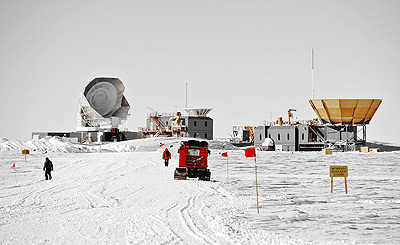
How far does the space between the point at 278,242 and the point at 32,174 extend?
2085 centimetres

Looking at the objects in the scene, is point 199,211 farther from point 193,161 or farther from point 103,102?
point 103,102

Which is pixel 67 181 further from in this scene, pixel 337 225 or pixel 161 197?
pixel 337 225

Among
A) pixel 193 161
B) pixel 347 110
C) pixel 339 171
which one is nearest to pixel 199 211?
pixel 339 171

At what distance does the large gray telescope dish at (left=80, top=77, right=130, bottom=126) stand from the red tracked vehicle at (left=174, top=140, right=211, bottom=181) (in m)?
57.1

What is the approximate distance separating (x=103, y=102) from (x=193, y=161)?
58.9 metres

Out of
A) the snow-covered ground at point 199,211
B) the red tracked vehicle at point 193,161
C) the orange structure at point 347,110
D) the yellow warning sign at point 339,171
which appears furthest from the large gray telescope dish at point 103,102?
the yellow warning sign at point 339,171

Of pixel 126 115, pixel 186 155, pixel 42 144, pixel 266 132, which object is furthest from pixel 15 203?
pixel 126 115

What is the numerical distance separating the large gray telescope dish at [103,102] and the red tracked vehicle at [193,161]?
57139 mm

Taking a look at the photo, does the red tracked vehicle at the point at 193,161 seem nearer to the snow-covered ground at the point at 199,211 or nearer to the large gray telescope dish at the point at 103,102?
the snow-covered ground at the point at 199,211

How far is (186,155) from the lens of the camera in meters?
20.2

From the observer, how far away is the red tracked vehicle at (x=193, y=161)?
20125 millimetres

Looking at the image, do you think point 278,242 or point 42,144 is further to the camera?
point 42,144

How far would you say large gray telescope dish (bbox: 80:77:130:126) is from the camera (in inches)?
2933

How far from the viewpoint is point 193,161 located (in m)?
20.3
